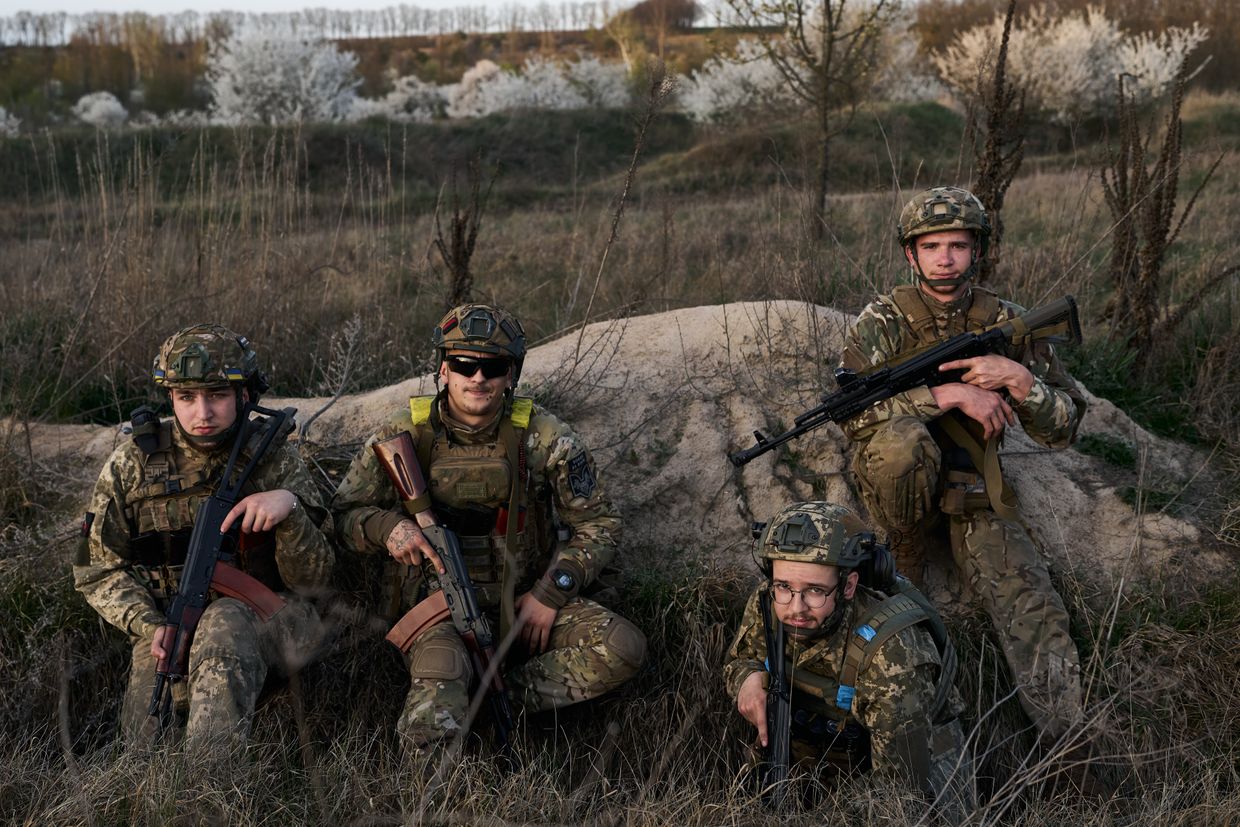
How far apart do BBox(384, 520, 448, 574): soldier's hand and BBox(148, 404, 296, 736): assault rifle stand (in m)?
0.46

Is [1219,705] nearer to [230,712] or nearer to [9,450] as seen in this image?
[230,712]

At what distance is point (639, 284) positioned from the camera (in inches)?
294

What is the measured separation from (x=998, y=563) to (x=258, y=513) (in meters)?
2.62

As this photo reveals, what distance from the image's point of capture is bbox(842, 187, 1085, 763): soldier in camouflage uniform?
382 centimetres

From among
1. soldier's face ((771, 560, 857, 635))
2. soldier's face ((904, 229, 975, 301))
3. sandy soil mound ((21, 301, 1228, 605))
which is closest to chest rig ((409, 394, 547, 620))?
sandy soil mound ((21, 301, 1228, 605))

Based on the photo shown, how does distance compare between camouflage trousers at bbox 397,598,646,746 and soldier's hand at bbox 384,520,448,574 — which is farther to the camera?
soldier's hand at bbox 384,520,448,574

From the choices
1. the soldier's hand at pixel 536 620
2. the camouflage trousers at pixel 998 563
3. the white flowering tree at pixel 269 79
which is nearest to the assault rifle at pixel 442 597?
the soldier's hand at pixel 536 620

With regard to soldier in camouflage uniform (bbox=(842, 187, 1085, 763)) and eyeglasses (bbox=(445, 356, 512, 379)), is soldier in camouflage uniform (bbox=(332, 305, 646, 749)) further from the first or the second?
soldier in camouflage uniform (bbox=(842, 187, 1085, 763))

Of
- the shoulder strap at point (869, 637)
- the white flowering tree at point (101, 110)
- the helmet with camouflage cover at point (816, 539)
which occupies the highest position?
the white flowering tree at point (101, 110)

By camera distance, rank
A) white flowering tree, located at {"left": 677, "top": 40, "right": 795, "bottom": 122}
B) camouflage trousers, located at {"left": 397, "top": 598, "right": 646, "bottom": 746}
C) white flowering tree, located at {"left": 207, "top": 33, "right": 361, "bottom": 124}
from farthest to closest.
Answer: white flowering tree, located at {"left": 207, "top": 33, "right": 361, "bottom": 124} < white flowering tree, located at {"left": 677, "top": 40, "right": 795, "bottom": 122} < camouflage trousers, located at {"left": 397, "top": 598, "right": 646, "bottom": 746}

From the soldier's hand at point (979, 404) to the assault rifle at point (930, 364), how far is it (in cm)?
8

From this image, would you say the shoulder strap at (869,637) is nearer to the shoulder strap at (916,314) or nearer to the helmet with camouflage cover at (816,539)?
the helmet with camouflage cover at (816,539)

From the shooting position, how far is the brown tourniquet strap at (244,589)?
363 centimetres

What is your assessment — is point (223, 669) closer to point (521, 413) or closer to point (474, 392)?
point (474, 392)
